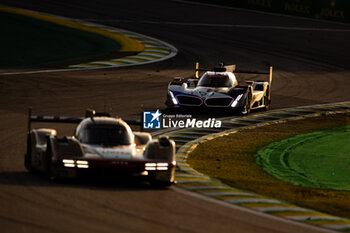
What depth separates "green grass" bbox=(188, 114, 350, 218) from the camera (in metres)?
17.8

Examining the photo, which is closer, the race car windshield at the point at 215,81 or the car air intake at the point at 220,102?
the car air intake at the point at 220,102

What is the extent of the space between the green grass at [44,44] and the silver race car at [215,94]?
12087 millimetres

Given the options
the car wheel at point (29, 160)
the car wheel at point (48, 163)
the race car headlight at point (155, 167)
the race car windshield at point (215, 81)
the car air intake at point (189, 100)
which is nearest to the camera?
the car wheel at point (48, 163)

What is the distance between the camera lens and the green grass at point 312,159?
20922 mm

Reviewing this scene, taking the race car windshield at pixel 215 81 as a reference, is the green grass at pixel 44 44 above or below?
below

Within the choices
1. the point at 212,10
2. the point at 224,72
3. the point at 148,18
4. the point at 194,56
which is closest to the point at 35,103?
the point at 224,72

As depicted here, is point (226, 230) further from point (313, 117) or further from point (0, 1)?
point (0, 1)

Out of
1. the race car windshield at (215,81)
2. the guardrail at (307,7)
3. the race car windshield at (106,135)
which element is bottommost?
the race car windshield at (215,81)

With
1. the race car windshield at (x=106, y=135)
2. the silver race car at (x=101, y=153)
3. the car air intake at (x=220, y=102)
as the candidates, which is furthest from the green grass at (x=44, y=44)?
the race car windshield at (x=106, y=135)

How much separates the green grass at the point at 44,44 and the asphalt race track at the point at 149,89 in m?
3.54

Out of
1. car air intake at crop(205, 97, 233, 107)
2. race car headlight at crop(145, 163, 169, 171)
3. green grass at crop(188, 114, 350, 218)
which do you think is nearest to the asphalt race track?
race car headlight at crop(145, 163, 169, 171)

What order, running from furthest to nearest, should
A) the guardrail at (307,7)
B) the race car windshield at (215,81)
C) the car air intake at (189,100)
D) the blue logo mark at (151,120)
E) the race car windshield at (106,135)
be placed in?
the guardrail at (307,7) < the race car windshield at (215,81) < the car air intake at (189,100) < the blue logo mark at (151,120) < the race car windshield at (106,135)

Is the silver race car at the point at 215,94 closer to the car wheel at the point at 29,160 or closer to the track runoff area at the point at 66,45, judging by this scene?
the track runoff area at the point at 66,45

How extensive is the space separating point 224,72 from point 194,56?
14580 millimetres
